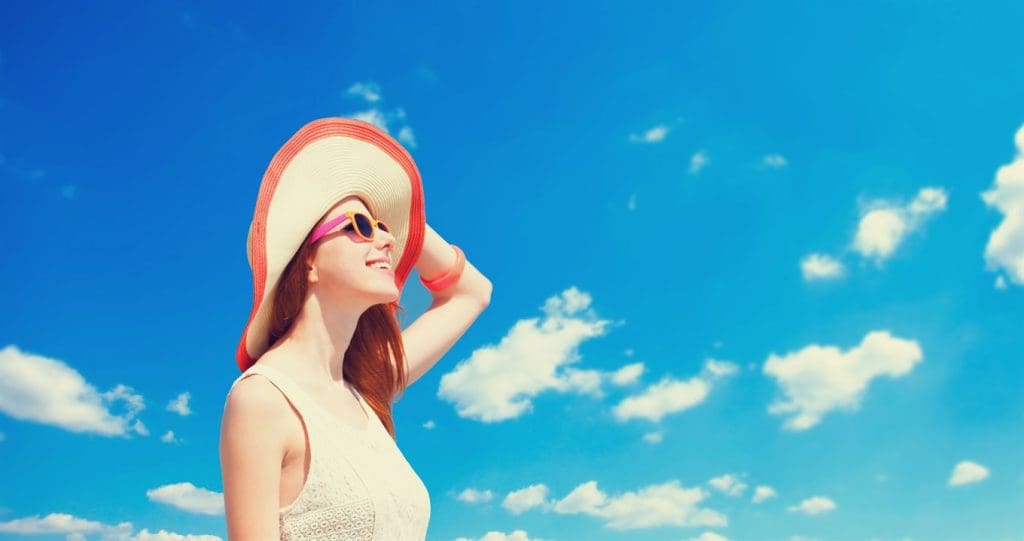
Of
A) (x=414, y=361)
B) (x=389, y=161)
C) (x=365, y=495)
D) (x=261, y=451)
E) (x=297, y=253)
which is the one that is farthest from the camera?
(x=414, y=361)

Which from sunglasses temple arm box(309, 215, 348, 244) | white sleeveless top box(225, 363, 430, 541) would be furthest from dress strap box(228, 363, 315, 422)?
sunglasses temple arm box(309, 215, 348, 244)

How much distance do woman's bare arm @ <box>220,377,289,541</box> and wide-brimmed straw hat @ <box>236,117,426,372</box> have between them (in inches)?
24.0

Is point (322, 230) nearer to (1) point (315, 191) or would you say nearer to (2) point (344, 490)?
(1) point (315, 191)

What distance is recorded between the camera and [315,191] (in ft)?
14.6

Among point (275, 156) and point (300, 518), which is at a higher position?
point (275, 156)

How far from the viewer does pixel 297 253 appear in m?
4.42

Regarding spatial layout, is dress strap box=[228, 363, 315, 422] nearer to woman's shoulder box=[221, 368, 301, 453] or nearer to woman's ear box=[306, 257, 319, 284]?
woman's shoulder box=[221, 368, 301, 453]

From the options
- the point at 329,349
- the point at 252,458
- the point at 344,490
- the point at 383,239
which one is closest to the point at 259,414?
the point at 252,458

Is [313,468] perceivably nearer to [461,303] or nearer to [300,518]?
[300,518]

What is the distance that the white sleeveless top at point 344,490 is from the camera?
392cm

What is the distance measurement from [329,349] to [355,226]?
66 centimetres

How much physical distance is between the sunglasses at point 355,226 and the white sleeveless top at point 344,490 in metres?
0.71

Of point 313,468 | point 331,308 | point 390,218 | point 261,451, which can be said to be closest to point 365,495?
point 313,468

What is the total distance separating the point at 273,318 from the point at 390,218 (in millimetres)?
845
